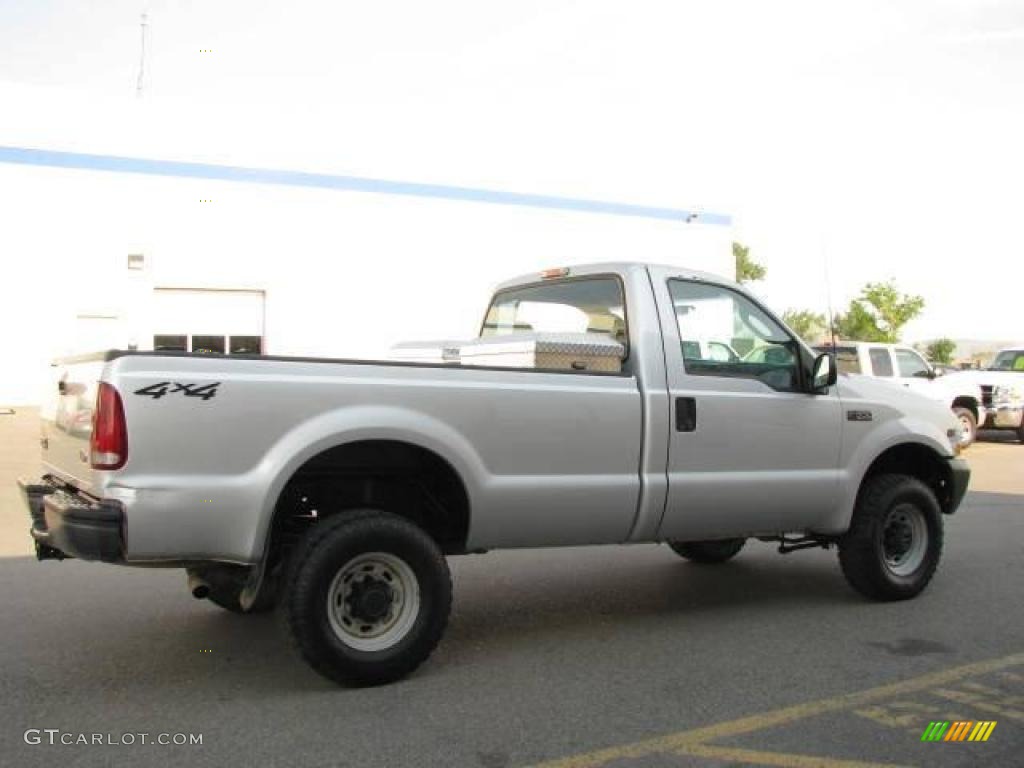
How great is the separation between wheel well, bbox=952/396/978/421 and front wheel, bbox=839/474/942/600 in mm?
13759

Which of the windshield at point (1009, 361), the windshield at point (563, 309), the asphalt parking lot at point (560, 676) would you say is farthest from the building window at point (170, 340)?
the windshield at point (563, 309)

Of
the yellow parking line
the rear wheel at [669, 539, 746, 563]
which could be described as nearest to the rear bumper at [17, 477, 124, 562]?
the yellow parking line

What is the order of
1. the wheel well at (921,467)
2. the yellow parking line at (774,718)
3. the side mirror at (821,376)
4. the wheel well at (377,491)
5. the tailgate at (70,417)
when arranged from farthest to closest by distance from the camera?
the wheel well at (921,467) → the side mirror at (821,376) → the wheel well at (377,491) → the tailgate at (70,417) → the yellow parking line at (774,718)

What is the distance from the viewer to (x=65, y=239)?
81.2 ft

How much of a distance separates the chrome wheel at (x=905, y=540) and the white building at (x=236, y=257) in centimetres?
1902

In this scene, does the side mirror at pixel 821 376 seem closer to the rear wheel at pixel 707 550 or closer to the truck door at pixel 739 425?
the truck door at pixel 739 425

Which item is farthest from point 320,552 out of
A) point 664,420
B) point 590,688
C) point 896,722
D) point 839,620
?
point 839,620

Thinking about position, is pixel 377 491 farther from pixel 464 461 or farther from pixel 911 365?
pixel 911 365

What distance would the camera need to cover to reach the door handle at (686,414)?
18.2 feet

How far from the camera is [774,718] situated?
432cm

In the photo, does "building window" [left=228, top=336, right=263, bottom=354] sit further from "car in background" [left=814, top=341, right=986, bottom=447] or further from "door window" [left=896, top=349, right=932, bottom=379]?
"door window" [left=896, top=349, right=932, bottom=379]

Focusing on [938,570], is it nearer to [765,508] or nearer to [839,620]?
[839,620]

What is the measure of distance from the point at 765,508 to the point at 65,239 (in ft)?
75.5

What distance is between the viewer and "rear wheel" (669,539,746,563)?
765 cm
